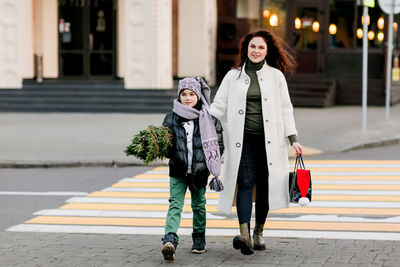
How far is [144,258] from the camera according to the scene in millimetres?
7062

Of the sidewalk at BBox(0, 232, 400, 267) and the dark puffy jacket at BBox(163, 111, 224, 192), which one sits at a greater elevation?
the dark puffy jacket at BBox(163, 111, 224, 192)

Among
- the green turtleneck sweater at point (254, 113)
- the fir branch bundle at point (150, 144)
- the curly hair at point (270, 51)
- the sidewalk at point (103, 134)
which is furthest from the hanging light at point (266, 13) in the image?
the fir branch bundle at point (150, 144)

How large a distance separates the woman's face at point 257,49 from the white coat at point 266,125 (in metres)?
0.10

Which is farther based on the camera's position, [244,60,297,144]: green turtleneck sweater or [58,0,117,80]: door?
[58,0,117,80]: door

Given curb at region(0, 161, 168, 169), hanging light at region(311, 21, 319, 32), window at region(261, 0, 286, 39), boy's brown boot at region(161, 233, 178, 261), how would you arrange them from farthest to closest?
window at region(261, 0, 286, 39)
hanging light at region(311, 21, 319, 32)
curb at region(0, 161, 168, 169)
boy's brown boot at region(161, 233, 178, 261)

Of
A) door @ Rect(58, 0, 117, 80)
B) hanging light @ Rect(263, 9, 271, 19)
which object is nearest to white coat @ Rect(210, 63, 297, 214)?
door @ Rect(58, 0, 117, 80)

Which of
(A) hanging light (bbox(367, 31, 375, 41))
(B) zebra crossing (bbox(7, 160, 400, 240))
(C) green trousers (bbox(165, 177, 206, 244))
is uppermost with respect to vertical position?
(A) hanging light (bbox(367, 31, 375, 41))

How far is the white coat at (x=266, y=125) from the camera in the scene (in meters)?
7.17

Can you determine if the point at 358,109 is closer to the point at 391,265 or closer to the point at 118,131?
A: the point at 118,131

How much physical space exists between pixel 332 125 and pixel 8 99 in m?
9.97

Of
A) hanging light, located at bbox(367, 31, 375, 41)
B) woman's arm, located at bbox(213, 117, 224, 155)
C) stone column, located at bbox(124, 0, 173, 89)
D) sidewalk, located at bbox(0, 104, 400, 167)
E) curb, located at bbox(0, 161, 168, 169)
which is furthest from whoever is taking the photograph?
hanging light, located at bbox(367, 31, 375, 41)

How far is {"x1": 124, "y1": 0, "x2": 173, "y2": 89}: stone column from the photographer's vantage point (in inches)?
974

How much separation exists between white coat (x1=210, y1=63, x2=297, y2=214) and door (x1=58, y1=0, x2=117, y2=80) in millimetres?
20710

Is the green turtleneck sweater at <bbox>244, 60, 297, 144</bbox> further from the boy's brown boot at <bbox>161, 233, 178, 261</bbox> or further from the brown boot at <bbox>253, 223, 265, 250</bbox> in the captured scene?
the boy's brown boot at <bbox>161, 233, 178, 261</bbox>
